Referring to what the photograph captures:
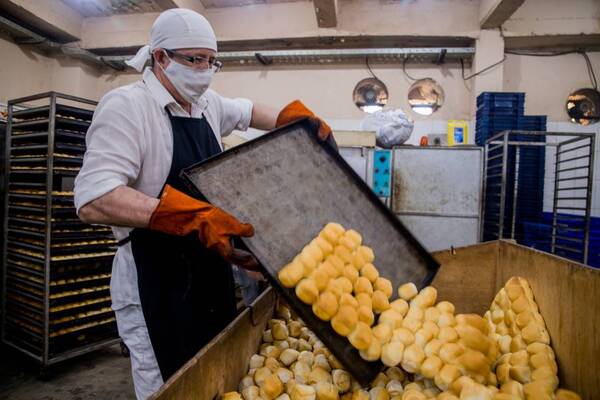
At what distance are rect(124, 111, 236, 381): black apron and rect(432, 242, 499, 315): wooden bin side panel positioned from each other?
1.04 m

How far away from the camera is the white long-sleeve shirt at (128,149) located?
1.18 meters

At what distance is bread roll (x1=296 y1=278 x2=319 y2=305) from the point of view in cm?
101

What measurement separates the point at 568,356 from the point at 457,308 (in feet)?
2.26

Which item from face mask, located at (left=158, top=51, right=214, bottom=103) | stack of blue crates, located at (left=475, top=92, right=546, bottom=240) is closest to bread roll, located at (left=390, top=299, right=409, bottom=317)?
face mask, located at (left=158, top=51, right=214, bottom=103)

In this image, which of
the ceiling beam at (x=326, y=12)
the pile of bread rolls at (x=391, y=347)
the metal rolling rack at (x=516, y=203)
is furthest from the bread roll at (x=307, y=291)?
the ceiling beam at (x=326, y=12)

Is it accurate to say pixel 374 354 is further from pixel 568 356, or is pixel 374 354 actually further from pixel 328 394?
pixel 568 356

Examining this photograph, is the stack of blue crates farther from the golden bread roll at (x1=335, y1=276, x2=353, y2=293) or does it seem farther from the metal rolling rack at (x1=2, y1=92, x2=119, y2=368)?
the metal rolling rack at (x1=2, y1=92, x2=119, y2=368)

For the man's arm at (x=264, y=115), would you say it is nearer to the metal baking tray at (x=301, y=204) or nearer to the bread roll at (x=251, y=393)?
the metal baking tray at (x=301, y=204)

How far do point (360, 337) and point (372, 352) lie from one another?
57mm

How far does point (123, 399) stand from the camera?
8.70 ft

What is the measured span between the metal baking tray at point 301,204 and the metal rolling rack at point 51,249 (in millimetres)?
2209

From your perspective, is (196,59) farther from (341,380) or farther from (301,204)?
(341,380)

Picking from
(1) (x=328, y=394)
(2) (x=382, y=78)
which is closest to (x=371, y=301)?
(1) (x=328, y=394)

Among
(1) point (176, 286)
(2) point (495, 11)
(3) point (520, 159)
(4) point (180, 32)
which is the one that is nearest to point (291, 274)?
(1) point (176, 286)
